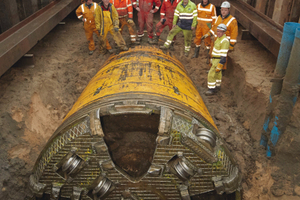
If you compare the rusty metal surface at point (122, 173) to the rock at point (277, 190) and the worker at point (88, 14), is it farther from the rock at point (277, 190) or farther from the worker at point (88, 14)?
the worker at point (88, 14)

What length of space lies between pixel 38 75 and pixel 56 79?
1.32ft

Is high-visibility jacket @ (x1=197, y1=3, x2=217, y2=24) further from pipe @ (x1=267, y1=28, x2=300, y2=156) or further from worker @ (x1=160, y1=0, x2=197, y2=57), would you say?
pipe @ (x1=267, y1=28, x2=300, y2=156)

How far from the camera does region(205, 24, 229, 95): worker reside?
5094 millimetres

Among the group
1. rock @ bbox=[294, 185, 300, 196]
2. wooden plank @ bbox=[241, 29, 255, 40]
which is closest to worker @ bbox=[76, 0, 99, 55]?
wooden plank @ bbox=[241, 29, 255, 40]

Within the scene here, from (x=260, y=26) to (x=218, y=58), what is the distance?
141 cm

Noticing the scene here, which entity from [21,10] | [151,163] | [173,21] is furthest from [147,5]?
[151,163]

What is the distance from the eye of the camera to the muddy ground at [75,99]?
3.66 m

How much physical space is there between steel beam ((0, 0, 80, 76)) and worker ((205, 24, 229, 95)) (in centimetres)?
373

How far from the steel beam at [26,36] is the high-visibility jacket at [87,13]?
669 mm

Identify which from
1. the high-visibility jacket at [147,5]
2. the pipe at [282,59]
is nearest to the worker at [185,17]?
the high-visibility jacket at [147,5]

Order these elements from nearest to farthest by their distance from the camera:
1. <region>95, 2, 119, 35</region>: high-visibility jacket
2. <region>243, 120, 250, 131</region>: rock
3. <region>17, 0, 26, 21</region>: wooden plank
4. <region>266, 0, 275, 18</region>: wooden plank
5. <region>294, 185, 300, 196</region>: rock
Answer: <region>294, 185, 300, 196</region>: rock < <region>243, 120, 250, 131</region>: rock < <region>17, 0, 26, 21</region>: wooden plank < <region>95, 2, 119, 35</region>: high-visibility jacket < <region>266, 0, 275, 18</region>: wooden plank

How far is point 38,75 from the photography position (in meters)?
5.26

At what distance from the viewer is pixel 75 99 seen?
5.47 meters

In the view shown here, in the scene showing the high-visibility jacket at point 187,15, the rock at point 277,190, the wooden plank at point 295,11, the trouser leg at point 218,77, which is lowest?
the rock at point 277,190
